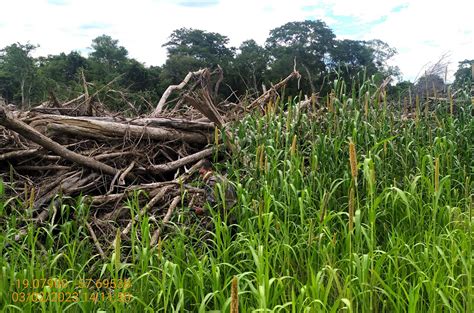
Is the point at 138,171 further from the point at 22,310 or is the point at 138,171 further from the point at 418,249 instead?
the point at 418,249

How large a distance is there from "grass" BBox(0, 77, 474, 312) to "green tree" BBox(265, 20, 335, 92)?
17457 millimetres

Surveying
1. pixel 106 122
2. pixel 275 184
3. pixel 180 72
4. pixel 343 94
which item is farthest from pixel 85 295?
pixel 180 72

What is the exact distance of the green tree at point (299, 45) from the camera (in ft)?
72.9

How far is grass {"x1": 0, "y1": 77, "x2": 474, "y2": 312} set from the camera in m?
2.45

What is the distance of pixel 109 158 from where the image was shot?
4.66 metres

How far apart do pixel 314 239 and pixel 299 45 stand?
2374 cm

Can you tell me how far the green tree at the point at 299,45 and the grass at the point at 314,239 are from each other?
17457mm

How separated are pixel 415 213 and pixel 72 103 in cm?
455

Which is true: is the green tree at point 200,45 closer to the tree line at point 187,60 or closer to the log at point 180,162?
the tree line at point 187,60

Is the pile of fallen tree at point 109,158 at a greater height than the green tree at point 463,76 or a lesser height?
lesser

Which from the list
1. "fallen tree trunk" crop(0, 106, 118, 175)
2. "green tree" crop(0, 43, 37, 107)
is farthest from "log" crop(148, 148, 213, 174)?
"green tree" crop(0, 43, 37, 107)

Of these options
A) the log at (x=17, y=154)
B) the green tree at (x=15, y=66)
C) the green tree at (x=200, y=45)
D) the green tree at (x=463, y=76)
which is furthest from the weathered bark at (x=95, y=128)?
the green tree at (x=200, y=45)

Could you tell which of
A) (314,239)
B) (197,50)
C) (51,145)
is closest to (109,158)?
(51,145)

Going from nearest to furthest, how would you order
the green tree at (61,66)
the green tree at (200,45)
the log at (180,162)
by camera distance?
the log at (180,162), the green tree at (61,66), the green tree at (200,45)
